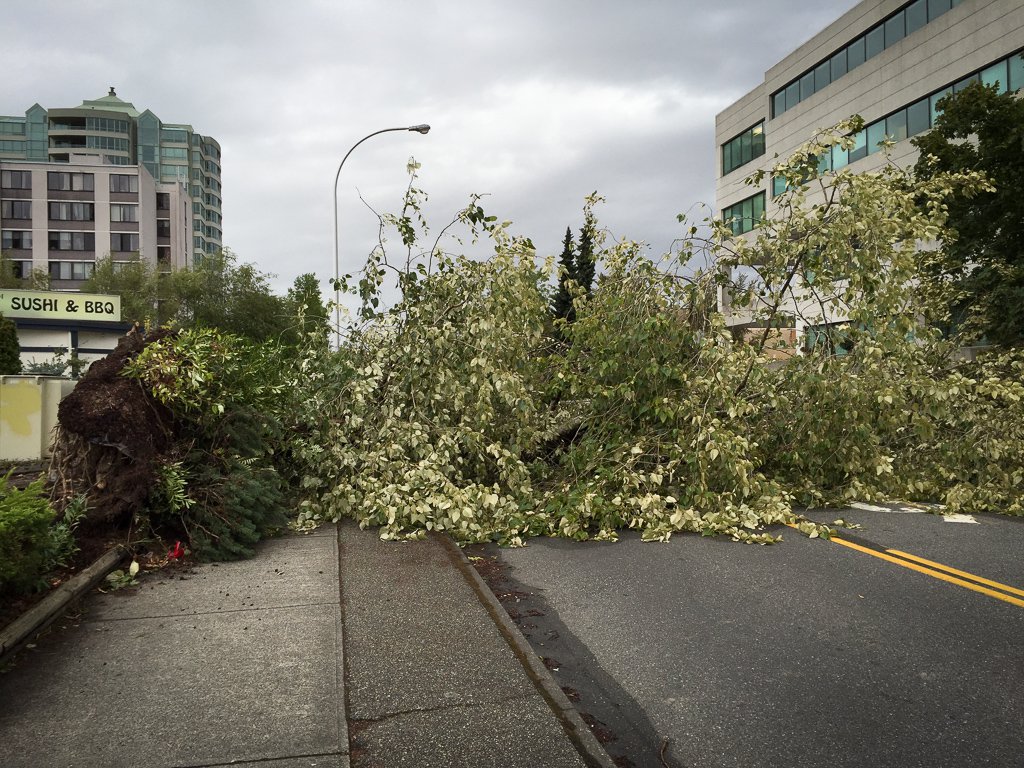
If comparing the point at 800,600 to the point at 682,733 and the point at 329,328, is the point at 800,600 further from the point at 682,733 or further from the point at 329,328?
the point at 329,328

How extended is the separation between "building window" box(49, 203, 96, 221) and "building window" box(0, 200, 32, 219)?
2001mm

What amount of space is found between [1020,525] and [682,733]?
6566mm

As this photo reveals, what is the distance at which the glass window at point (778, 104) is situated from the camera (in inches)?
1672

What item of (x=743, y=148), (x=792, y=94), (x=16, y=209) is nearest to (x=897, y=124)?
(x=792, y=94)

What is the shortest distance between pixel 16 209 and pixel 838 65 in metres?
75.5

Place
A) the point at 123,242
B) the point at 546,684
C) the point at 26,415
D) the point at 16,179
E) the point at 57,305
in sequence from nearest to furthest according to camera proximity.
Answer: the point at 546,684 < the point at 26,415 < the point at 57,305 < the point at 16,179 < the point at 123,242

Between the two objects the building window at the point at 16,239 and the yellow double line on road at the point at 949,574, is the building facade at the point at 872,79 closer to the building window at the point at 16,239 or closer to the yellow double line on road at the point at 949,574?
the yellow double line on road at the point at 949,574

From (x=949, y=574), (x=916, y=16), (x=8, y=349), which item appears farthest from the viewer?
(x=916, y=16)

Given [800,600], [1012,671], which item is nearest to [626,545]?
[800,600]

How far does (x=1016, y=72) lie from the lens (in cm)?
2747

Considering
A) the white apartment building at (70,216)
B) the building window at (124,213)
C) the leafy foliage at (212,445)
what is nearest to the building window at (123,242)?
the white apartment building at (70,216)

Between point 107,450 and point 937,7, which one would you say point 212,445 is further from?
point 937,7

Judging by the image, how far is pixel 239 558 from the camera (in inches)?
279

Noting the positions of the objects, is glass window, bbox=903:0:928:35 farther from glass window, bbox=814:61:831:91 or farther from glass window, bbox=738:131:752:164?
glass window, bbox=738:131:752:164
